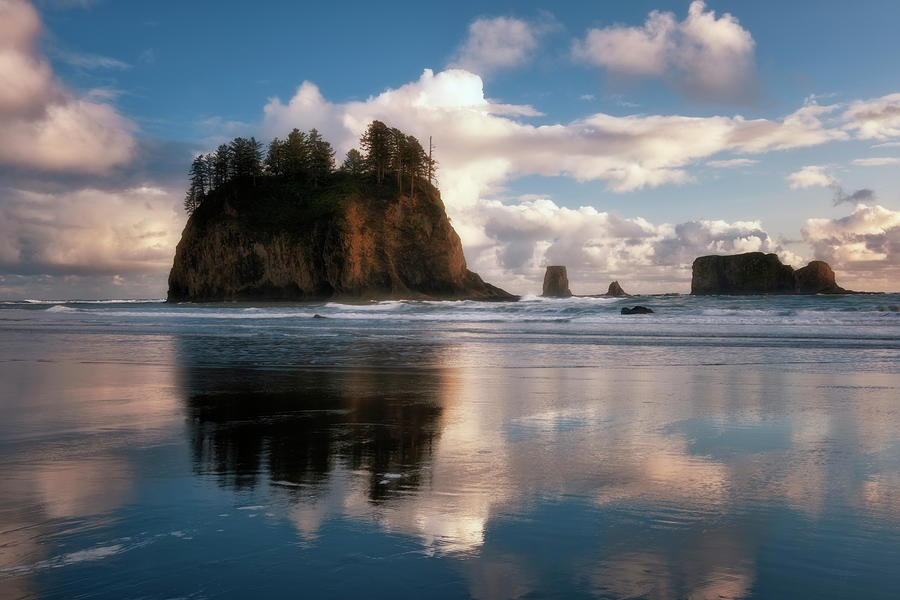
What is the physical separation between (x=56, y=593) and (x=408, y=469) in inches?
92.5

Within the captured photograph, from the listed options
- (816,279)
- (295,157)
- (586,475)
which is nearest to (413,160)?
(295,157)

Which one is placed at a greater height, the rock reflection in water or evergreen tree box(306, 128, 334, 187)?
evergreen tree box(306, 128, 334, 187)

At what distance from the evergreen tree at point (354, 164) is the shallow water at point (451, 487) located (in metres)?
71.6

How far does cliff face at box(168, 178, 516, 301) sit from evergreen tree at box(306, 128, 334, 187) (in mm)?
4750

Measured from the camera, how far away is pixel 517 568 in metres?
2.71

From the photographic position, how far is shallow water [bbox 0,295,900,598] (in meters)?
2.64

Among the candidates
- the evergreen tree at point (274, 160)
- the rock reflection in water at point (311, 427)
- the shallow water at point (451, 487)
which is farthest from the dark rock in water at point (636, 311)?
the evergreen tree at point (274, 160)

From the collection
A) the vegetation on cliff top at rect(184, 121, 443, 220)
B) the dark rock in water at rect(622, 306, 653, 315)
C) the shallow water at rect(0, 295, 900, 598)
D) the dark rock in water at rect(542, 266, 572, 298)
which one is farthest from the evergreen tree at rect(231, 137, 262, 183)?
the shallow water at rect(0, 295, 900, 598)

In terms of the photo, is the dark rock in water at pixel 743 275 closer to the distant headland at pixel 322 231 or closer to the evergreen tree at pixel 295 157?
the distant headland at pixel 322 231

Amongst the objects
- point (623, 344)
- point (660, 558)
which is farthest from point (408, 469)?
point (623, 344)

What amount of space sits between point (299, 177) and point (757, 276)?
60061 mm

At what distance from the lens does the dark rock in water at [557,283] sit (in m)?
100

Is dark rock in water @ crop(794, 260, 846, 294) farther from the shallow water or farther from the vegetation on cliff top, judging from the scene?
the shallow water

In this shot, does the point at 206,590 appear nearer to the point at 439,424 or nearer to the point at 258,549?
the point at 258,549
